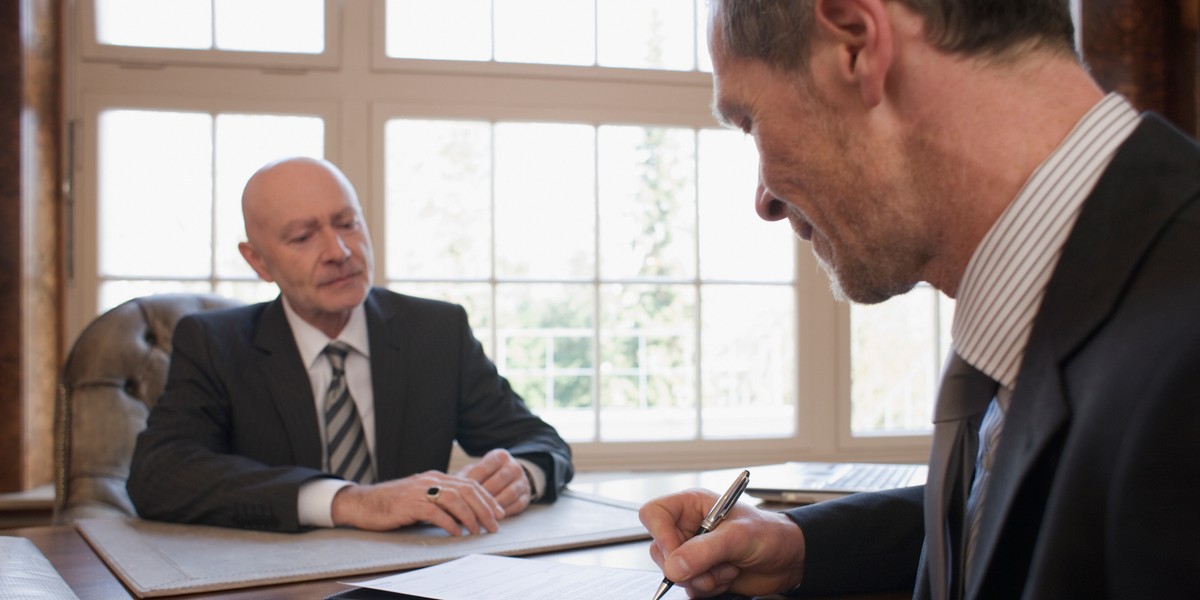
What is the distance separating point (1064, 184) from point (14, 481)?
9.44 feet

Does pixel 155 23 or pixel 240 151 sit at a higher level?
pixel 155 23

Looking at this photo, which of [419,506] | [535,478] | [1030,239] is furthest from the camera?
[535,478]

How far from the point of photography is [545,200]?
3.23 metres

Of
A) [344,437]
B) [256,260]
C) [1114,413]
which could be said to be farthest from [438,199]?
[1114,413]

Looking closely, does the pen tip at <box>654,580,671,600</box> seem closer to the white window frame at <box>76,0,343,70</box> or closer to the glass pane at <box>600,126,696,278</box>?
the glass pane at <box>600,126,696,278</box>

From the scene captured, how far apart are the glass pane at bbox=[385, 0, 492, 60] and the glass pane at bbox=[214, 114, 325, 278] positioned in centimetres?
36

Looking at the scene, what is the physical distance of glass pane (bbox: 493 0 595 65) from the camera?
3.23 meters

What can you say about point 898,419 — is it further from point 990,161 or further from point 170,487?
point 990,161

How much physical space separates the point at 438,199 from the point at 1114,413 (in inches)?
108

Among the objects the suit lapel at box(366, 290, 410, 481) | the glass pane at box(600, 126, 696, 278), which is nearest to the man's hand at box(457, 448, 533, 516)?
the suit lapel at box(366, 290, 410, 481)

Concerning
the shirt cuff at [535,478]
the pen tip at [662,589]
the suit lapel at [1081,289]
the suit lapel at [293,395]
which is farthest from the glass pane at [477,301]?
the suit lapel at [1081,289]

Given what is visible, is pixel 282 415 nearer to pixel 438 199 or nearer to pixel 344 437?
pixel 344 437

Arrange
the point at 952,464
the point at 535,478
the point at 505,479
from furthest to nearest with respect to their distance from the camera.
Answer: the point at 535,478
the point at 505,479
the point at 952,464

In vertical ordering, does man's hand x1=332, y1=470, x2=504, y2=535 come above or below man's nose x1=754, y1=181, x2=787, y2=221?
below
